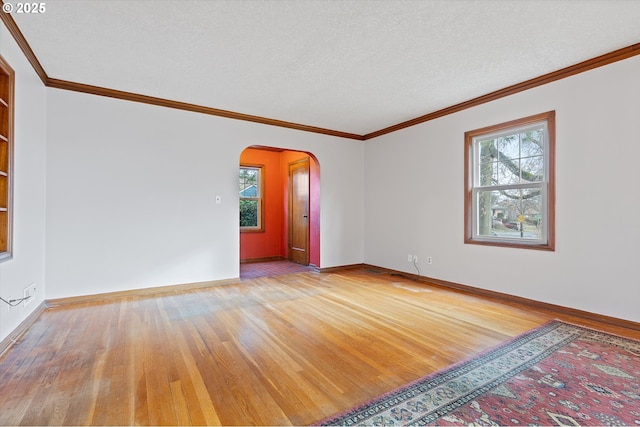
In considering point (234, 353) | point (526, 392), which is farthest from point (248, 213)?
point (526, 392)

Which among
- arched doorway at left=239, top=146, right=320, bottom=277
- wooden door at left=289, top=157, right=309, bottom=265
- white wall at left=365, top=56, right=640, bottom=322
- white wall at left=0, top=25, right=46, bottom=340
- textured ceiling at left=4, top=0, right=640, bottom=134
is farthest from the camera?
arched doorway at left=239, top=146, right=320, bottom=277

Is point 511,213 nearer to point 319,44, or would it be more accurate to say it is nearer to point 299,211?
point 319,44

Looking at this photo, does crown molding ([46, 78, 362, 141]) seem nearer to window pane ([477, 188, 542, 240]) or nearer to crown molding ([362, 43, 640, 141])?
crown molding ([362, 43, 640, 141])

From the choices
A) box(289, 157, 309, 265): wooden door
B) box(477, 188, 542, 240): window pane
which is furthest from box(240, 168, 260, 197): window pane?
box(477, 188, 542, 240): window pane

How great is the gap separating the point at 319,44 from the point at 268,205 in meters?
4.54

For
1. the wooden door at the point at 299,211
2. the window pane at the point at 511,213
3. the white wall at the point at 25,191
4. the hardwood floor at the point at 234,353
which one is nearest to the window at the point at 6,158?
the white wall at the point at 25,191

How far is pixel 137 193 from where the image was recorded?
12.8 ft

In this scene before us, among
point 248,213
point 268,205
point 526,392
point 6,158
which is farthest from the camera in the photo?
point 268,205

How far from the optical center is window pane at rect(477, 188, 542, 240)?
3.50m

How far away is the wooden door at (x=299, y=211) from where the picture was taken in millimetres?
6078

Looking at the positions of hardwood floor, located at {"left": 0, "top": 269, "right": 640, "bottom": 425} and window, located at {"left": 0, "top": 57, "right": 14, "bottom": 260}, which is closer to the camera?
hardwood floor, located at {"left": 0, "top": 269, "right": 640, "bottom": 425}

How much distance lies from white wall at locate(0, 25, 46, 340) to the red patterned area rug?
2.85 metres

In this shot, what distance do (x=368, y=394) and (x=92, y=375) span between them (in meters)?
1.79

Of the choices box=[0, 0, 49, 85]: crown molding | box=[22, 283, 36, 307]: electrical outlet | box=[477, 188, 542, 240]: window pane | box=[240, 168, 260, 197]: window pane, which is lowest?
box=[22, 283, 36, 307]: electrical outlet
